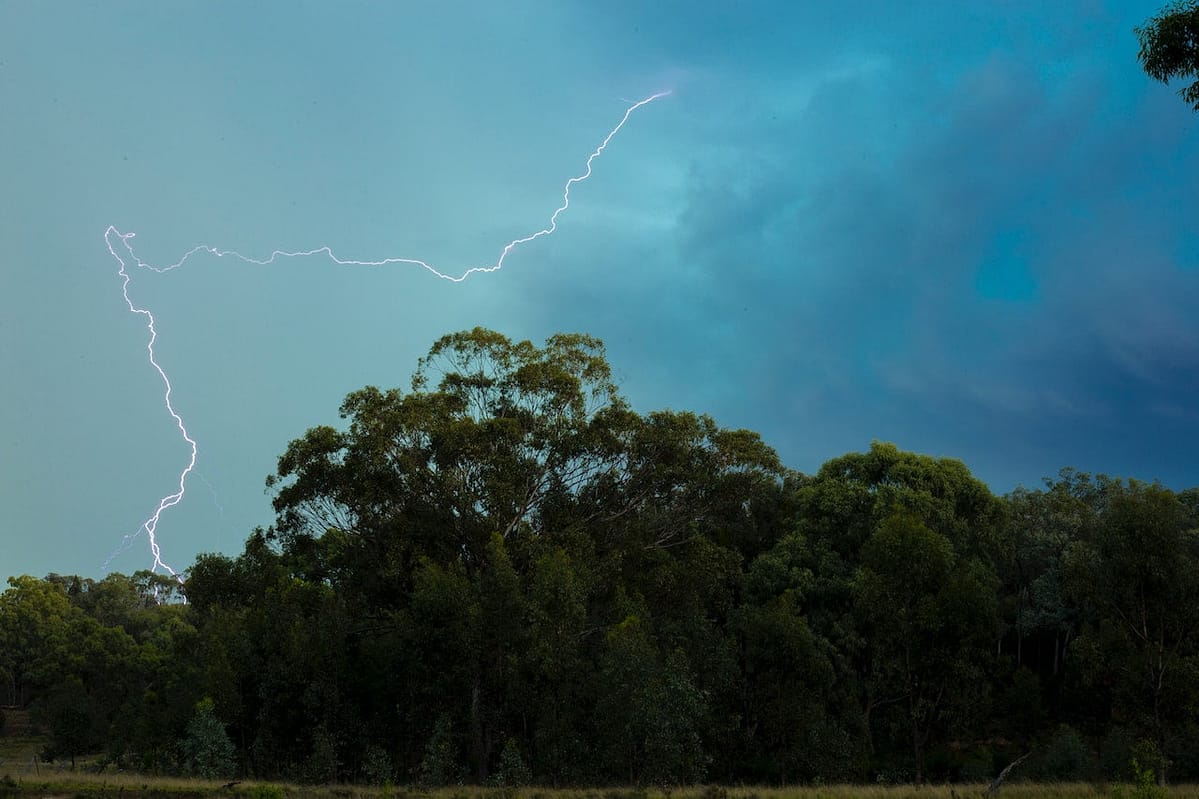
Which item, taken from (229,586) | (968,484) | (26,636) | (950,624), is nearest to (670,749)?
(950,624)

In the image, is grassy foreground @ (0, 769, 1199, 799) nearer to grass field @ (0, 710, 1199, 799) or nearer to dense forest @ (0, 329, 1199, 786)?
grass field @ (0, 710, 1199, 799)

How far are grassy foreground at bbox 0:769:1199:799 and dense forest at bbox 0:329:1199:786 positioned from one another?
131 inches

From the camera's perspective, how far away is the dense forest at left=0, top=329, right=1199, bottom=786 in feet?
92.5

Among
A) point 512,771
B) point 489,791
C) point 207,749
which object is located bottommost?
point 489,791

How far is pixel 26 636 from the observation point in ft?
277

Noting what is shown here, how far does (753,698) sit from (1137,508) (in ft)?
48.6

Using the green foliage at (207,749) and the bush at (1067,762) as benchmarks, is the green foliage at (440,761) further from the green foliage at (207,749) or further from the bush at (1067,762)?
the bush at (1067,762)

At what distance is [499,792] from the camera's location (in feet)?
76.3

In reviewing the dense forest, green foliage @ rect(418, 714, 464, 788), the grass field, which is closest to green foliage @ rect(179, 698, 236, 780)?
the dense forest

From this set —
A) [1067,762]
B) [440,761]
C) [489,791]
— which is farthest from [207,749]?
[1067,762]

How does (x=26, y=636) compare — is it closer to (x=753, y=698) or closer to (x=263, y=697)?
(x=263, y=697)

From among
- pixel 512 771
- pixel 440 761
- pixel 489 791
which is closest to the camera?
pixel 489 791

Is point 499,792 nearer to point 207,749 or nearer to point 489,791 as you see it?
point 489,791

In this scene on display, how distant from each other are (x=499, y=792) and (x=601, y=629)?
460 inches
